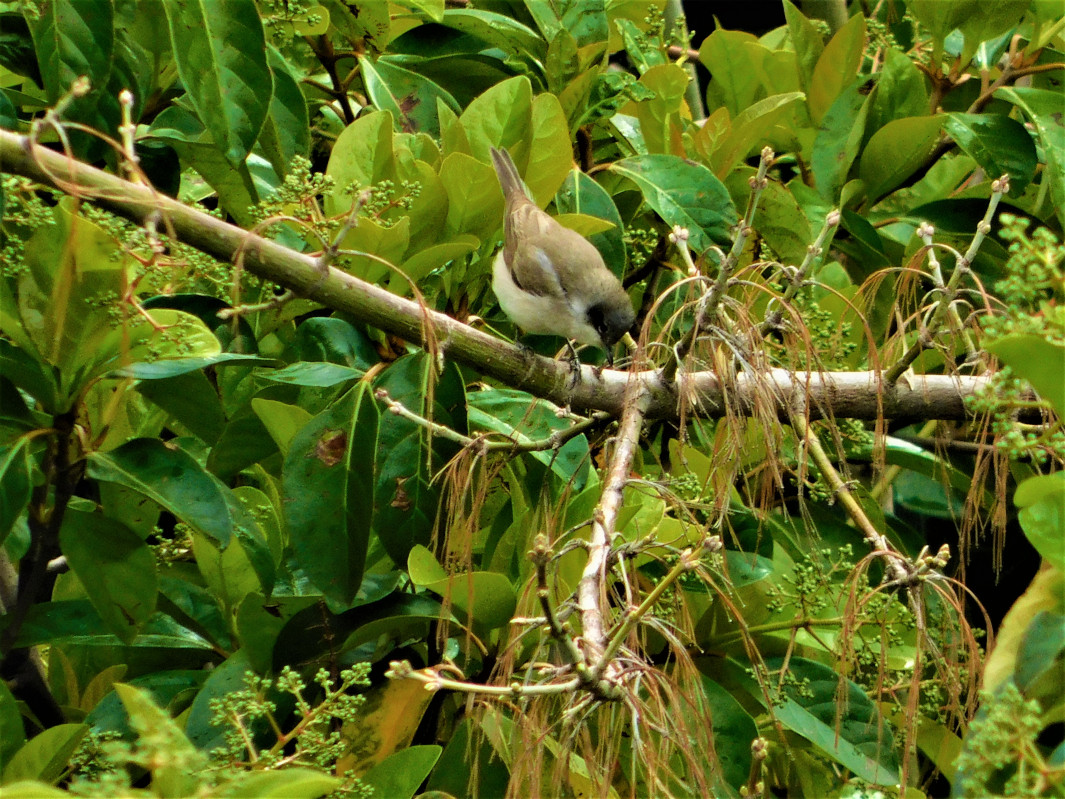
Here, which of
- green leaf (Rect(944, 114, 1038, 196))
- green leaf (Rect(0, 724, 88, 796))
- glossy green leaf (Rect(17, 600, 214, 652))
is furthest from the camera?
green leaf (Rect(944, 114, 1038, 196))

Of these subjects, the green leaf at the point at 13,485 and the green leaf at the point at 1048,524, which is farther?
the green leaf at the point at 13,485

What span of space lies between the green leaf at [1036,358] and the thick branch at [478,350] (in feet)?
2.10

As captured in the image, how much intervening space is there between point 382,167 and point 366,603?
0.78m

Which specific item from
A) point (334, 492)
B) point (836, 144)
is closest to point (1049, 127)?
point (836, 144)

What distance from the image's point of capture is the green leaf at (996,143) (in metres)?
2.26

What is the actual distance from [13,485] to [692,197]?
1.39m

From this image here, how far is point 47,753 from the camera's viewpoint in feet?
4.84

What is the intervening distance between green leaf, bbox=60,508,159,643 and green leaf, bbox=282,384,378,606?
233 mm

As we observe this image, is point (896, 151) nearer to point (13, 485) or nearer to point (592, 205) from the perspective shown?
point (592, 205)

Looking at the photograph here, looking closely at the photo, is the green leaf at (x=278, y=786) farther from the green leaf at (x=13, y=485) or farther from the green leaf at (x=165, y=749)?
→ the green leaf at (x=13, y=485)

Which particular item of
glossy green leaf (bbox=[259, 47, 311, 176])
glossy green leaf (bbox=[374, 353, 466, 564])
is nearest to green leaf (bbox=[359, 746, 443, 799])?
glossy green leaf (bbox=[374, 353, 466, 564])

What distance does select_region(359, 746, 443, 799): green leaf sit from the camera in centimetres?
147

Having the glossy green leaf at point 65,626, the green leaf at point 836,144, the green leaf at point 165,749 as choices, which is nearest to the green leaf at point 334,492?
the glossy green leaf at point 65,626

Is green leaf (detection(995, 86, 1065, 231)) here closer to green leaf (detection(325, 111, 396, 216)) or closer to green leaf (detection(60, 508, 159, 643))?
green leaf (detection(325, 111, 396, 216))
